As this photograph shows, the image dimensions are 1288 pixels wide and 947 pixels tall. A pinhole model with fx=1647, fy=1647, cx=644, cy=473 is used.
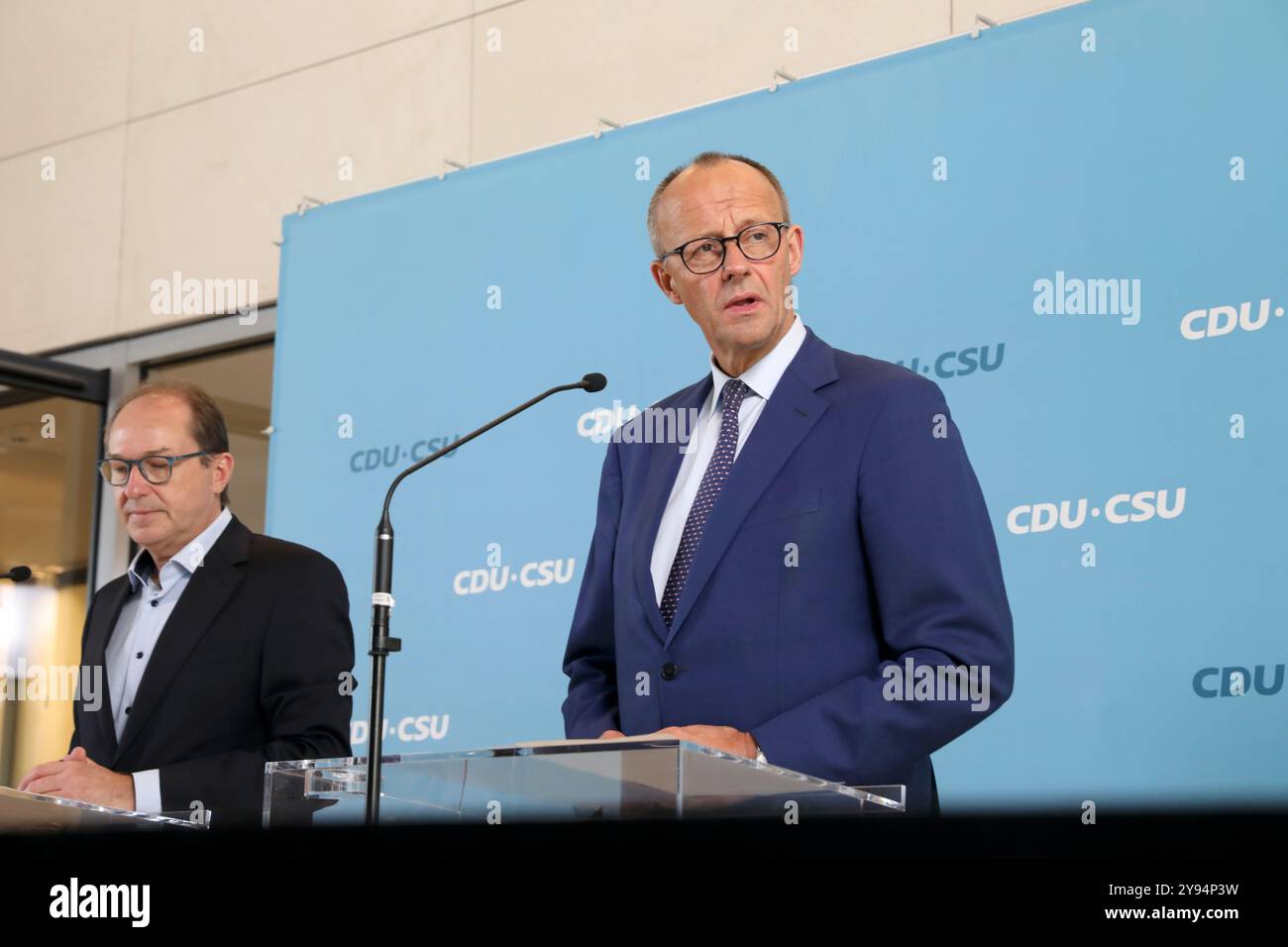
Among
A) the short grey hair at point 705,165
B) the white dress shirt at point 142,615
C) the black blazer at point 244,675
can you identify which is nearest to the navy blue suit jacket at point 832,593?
the short grey hair at point 705,165

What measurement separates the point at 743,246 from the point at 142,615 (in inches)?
49.4

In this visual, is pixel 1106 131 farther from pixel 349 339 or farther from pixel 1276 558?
pixel 349 339

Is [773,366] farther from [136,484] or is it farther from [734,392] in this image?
[136,484]

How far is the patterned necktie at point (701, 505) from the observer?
2.06 meters

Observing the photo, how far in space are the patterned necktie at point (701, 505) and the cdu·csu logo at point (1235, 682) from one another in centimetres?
116

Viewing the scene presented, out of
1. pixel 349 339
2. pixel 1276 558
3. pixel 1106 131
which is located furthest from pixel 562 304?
pixel 1276 558

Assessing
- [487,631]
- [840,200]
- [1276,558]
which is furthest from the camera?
[487,631]

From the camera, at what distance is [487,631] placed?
404 cm

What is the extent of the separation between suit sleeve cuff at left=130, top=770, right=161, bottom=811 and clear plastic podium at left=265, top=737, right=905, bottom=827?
2.89 ft

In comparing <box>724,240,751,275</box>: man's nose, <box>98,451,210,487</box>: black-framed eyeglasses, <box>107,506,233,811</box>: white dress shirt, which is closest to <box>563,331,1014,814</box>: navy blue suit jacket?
<box>724,240,751,275</box>: man's nose

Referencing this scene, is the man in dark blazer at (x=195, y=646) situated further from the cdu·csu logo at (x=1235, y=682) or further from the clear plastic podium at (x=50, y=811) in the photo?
the cdu·csu logo at (x=1235, y=682)

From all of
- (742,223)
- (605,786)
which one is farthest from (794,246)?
(605,786)

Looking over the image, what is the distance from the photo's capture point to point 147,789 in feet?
7.67
